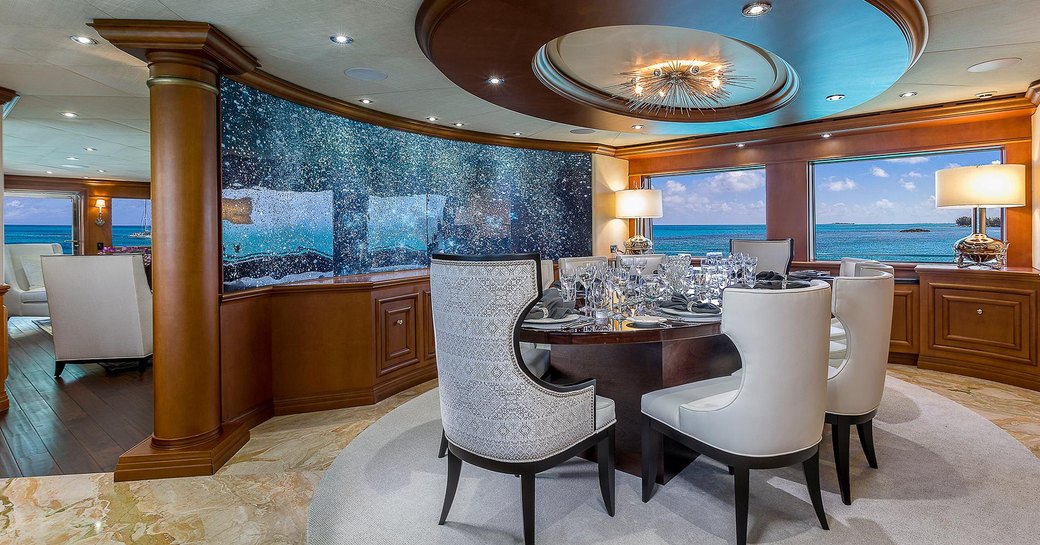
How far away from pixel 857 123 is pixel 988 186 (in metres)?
1.20

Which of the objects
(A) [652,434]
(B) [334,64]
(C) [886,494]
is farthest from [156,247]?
(C) [886,494]

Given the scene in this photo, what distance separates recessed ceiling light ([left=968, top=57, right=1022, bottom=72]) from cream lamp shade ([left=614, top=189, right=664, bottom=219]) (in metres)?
3.02

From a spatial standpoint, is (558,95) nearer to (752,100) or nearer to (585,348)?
(752,100)

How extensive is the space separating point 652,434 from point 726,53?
2.48 m

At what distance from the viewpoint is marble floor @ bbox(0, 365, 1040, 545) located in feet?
6.63

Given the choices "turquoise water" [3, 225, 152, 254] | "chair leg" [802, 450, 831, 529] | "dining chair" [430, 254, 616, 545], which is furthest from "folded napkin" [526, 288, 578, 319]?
"turquoise water" [3, 225, 152, 254]

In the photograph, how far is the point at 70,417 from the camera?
3.35 m

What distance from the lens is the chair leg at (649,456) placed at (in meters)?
2.15

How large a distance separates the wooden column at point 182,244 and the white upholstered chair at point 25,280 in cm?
599

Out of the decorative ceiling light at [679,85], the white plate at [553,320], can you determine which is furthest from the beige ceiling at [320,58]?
the white plate at [553,320]

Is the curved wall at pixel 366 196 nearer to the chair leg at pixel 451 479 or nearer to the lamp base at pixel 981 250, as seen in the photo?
the chair leg at pixel 451 479

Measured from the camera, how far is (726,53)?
3.24 m

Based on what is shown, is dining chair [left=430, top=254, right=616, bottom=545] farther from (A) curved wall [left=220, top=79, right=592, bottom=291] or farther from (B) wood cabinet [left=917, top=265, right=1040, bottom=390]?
(B) wood cabinet [left=917, top=265, right=1040, bottom=390]

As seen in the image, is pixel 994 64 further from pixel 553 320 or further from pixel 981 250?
pixel 553 320
